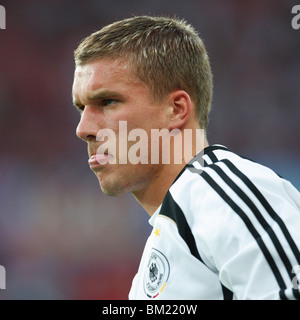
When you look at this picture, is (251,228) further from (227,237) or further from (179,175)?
(179,175)

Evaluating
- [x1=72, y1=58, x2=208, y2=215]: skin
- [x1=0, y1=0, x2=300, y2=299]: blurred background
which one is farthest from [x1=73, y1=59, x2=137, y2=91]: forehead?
[x1=0, y1=0, x2=300, y2=299]: blurred background

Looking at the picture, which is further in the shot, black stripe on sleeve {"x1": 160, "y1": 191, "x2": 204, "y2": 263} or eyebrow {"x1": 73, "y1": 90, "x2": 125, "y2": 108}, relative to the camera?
eyebrow {"x1": 73, "y1": 90, "x2": 125, "y2": 108}

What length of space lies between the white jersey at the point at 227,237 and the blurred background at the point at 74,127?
183 inches

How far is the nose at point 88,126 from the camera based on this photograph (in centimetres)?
178

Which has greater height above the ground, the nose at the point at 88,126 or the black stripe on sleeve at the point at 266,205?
the nose at the point at 88,126

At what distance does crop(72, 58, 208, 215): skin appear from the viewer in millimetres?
1781

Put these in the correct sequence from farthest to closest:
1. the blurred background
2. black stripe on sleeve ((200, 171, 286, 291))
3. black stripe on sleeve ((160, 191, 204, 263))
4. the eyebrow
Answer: the blurred background < the eyebrow < black stripe on sleeve ((160, 191, 204, 263)) < black stripe on sleeve ((200, 171, 286, 291))

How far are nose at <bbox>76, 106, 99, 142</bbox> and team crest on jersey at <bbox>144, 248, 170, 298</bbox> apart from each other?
49 centimetres

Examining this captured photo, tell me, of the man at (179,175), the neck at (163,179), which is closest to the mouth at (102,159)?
the man at (179,175)

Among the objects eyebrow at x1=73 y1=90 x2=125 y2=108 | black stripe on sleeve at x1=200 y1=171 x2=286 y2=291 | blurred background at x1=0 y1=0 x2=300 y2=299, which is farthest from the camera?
blurred background at x1=0 y1=0 x2=300 y2=299

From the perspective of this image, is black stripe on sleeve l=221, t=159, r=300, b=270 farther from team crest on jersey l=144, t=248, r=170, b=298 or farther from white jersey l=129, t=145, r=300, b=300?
team crest on jersey l=144, t=248, r=170, b=298

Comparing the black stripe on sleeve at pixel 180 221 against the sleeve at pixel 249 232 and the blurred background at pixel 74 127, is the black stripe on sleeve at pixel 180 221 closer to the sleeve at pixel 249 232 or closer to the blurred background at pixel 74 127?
the sleeve at pixel 249 232

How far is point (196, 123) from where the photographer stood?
6.29ft

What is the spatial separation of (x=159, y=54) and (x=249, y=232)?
2.78 ft
